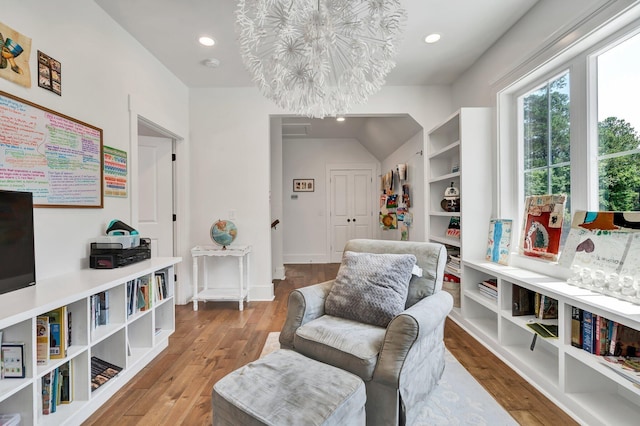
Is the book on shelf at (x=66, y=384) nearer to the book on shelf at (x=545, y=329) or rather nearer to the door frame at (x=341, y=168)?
the book on shelf at (x=545, y=329)

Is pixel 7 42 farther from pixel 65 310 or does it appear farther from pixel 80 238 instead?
pixel 65 310

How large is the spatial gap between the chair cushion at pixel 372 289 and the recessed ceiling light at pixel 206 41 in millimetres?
2288

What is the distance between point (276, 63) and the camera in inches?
58.0

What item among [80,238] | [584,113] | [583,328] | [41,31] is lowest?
[583,328]

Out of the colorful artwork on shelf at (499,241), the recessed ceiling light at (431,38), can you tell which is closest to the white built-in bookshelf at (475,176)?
the colorful artwork on shelf at (499,241)

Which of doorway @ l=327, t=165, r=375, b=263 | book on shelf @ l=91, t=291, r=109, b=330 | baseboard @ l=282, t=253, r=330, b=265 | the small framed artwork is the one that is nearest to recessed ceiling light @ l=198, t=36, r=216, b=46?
book on shelf @ l=91, t=291, r=109, b=330

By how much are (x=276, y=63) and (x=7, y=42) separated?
140cm

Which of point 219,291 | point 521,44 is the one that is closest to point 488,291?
point 521,44

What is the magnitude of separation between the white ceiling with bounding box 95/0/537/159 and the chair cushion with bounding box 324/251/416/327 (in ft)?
6.16

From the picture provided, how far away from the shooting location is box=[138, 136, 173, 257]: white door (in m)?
3.35

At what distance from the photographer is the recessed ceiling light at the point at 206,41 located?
2584 millimetres

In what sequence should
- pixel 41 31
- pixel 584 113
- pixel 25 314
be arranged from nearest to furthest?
pixel 25 314 → pixel 41 31 → pixel 584 113

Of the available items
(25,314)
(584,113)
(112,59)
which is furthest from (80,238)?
(584,113)

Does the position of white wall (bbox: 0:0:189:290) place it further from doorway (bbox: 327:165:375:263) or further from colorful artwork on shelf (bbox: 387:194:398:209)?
doorway (bbox: 327:165:375:263)
